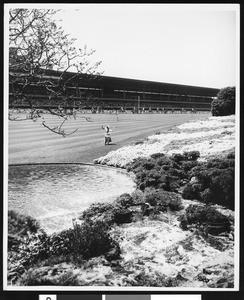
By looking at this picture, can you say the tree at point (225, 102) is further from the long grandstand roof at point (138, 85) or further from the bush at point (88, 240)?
the bush at point (88, 240)

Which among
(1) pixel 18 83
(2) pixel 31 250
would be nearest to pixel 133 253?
(2) pixel 31 250

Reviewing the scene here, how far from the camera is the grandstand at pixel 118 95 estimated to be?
15.4 ft

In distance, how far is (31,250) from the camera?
4.47 metres

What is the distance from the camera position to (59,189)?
186 inches

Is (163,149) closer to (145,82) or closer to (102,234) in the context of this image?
(145,82)

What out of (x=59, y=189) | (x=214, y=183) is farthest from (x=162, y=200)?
(x=59, y=189)

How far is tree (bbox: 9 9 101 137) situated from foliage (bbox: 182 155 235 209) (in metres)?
2.14

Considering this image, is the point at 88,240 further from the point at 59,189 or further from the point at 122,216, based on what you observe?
the point at 59,189

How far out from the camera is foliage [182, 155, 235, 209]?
4.56 meters

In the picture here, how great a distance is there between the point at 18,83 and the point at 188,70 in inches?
104

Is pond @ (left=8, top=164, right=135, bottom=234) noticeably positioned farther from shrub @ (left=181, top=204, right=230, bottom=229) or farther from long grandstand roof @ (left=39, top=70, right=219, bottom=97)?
long grandstand roof @ (left=39, top=70, right=219, bottom=97)

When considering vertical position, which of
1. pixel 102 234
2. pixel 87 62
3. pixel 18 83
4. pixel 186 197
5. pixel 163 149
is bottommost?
pixel 102 234

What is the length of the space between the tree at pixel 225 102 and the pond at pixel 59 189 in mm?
1748

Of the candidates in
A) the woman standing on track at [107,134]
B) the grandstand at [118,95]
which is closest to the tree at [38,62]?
the grandstand at [118,95]
